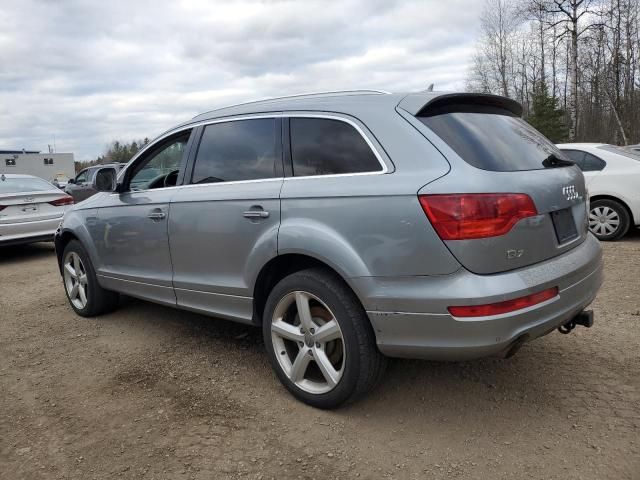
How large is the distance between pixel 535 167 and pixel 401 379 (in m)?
Result: 1.57

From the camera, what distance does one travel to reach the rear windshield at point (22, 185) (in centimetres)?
888

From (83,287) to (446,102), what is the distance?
397 centimetres

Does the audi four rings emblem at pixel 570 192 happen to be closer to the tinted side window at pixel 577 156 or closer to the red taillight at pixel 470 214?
the red taillight at pixel 470 214

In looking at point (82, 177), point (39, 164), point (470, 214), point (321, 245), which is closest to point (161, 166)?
point (321, 245)

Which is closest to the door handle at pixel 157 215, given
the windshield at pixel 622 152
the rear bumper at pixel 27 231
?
the rear bumper at pixel 27 231

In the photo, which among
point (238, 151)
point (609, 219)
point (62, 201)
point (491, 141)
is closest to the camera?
point (491, 141)

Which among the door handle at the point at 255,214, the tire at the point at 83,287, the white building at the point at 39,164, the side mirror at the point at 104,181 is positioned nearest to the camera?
the door handle at the point at 255,214

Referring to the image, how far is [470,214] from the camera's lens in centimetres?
242

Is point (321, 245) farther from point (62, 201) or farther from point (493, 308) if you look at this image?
point (62, 201)

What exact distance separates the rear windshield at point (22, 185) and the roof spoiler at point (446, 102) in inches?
323

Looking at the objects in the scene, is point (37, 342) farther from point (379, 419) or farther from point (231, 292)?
point (379, 419)

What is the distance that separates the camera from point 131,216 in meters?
4.26

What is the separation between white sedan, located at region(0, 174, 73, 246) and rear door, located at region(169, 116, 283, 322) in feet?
20.0

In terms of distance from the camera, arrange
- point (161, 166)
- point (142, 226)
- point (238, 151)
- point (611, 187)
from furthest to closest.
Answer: point (611, 187), point (161, 166), point (142, 226), point (238, 151)
